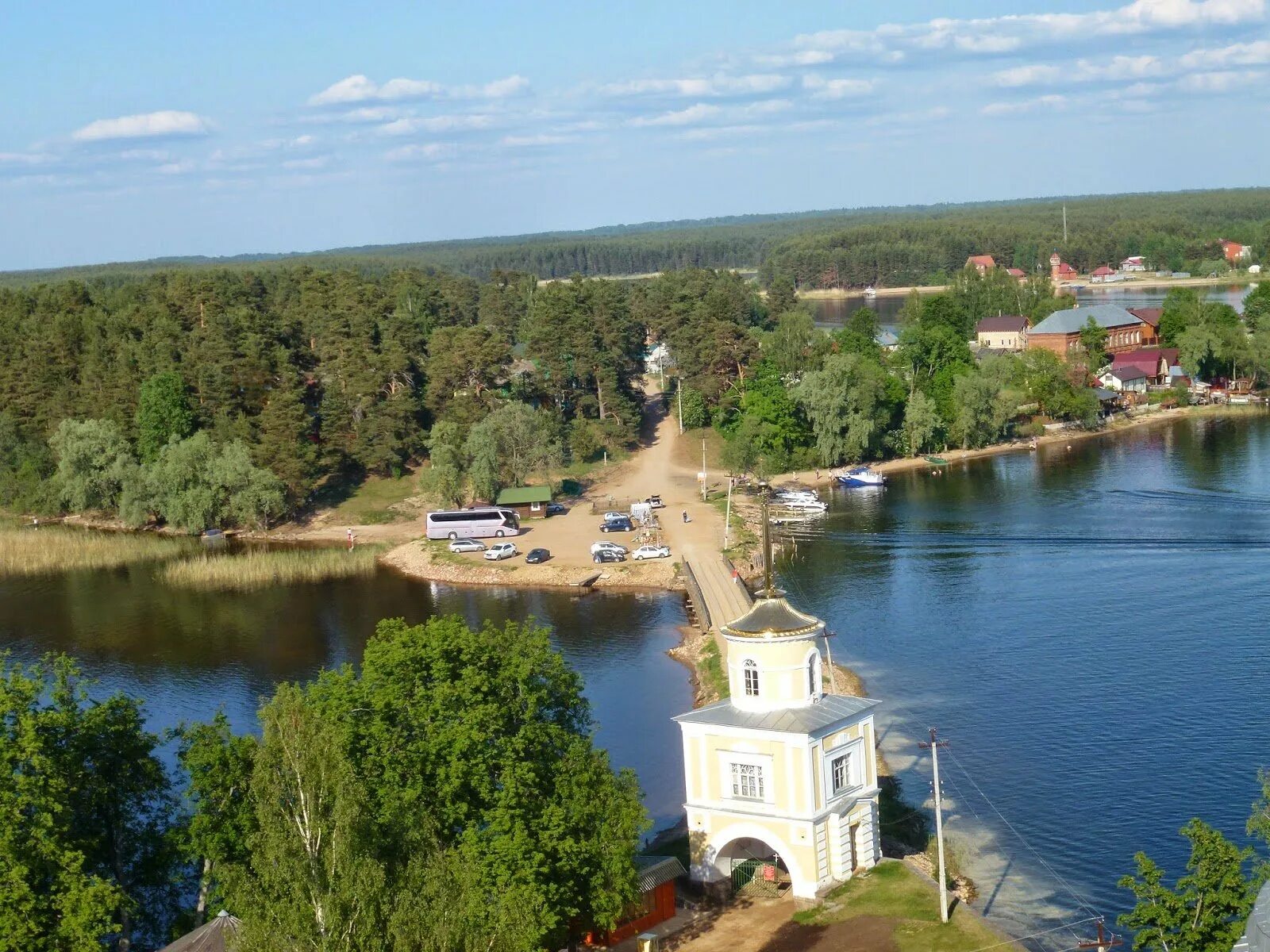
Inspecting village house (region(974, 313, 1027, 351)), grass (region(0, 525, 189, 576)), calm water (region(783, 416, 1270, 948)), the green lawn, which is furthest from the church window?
village house (region(974, 313, 1027, 351))

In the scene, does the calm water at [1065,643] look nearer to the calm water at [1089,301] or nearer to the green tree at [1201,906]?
the green tree at [1201,906]

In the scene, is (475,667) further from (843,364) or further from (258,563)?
(843,364)

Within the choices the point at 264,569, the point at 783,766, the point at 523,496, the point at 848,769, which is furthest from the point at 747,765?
the point at 523,496

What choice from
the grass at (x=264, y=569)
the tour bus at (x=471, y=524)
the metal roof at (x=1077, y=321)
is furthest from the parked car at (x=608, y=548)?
the metal roof at (x=1077, y=321)

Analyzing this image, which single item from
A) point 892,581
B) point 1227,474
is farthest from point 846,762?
point 1227,474

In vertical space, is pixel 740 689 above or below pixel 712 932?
above

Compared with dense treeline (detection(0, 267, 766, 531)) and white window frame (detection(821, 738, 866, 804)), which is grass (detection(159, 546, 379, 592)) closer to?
dense treeline (detection(0, 267, 766, 531))
